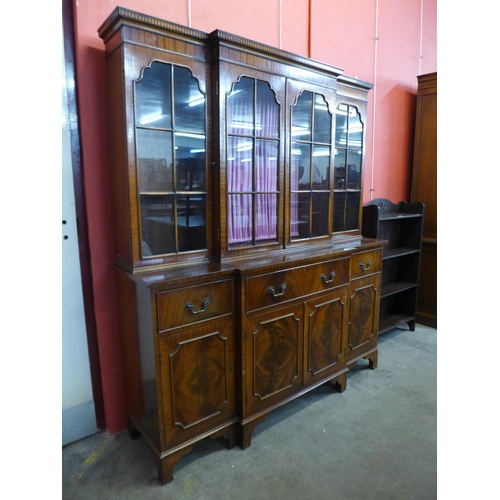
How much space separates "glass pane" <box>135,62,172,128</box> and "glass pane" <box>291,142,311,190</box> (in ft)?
2.64

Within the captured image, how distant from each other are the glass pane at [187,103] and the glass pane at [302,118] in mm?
613

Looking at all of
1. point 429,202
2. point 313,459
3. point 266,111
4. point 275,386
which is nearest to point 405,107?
point 429,202

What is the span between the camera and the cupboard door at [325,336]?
2141 millimetres

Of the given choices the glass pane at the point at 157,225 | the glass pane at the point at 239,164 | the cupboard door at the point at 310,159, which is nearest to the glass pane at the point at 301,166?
the cupboard door at the point at 310,159

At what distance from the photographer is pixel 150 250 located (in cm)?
172

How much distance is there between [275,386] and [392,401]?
861 millimetres

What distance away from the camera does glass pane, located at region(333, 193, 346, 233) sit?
101 inches

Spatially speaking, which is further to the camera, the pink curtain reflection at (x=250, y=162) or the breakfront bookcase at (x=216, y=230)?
the pink curtain reflection at (x=250, y=162)

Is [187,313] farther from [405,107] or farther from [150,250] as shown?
[405,107]

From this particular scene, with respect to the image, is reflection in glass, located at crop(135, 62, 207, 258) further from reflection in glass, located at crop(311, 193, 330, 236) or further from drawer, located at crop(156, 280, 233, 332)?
reflection in glass, located at crop(311, 193, 330, 236)

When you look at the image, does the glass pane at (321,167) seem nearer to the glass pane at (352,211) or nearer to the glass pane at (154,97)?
the glass pane at (352,211)

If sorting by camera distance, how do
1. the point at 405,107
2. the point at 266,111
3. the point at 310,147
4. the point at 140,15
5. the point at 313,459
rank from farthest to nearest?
the point at 405,107 < the point at 310,147 < the point at 266,111 < the point at 313,459 < the point at 140,15

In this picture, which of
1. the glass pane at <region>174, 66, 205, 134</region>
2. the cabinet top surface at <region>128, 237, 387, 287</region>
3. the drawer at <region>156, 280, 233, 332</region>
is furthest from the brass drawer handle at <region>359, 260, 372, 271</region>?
the glass pane at <region>174, 66, 205, 134</region>

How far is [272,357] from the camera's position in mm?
1972
